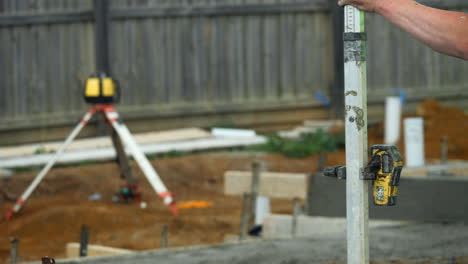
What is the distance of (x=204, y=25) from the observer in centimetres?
1278

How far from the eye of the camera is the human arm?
3.15 metres

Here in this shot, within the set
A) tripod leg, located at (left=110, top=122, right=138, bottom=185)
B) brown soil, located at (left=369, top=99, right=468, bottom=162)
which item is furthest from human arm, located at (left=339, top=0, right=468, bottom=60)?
brown soil, located at (left=369, top=99, right=468, bottom=162)

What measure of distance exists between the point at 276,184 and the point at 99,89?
2.34 meters

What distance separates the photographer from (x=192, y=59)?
1277 cm

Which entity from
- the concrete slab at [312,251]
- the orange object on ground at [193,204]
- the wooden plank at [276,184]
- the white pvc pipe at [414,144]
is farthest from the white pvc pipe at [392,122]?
the concrete slab at [312,251]

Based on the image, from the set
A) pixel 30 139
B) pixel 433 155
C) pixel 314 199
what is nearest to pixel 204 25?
pixel 30 139

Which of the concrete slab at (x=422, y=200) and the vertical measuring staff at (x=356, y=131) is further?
the concrete slab at (x=422, y=200)

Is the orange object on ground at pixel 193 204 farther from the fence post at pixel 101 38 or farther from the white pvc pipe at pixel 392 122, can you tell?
the white pvc pipe at pixel 392 122

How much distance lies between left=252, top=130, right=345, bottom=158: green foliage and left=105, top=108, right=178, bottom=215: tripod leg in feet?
12.1

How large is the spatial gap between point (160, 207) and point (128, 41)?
12.3 ft

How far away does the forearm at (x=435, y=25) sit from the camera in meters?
3.15

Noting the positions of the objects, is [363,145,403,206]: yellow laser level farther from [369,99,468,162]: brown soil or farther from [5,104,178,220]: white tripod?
[369,99,468,162]: brown soil

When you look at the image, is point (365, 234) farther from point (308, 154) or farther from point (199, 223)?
point (308, 154)

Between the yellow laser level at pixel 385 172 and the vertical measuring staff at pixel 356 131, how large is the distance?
4cm
